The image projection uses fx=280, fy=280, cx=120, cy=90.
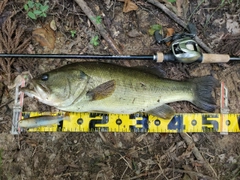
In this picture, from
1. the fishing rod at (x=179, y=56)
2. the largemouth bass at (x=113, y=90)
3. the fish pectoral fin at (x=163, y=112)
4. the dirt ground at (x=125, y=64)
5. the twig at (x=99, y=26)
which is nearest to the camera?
the largemouth bass at (x=113, y=90)

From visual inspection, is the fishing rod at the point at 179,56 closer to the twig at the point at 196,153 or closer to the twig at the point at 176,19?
the twig at the point at 176,19

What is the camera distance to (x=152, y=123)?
12.6ft

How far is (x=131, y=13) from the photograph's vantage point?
13.8ft

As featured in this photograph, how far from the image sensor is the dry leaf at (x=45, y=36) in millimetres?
4016

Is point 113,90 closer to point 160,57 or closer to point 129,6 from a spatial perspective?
point 160,57

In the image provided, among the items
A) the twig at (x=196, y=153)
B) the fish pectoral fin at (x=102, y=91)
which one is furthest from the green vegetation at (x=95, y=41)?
the twig at (x=196, y=153)

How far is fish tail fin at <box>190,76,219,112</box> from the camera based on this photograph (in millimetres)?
3699

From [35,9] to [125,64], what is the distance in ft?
5.06

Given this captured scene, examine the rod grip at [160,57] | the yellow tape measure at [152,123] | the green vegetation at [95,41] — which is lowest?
the yellow tape measure at [152,123]

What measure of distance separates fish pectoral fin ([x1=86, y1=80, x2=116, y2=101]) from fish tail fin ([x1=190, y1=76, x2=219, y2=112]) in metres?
1.12

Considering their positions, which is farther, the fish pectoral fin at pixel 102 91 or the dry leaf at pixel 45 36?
the dry leaf at pixel 45 36

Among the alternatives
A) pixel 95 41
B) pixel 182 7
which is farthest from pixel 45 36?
pixel 182 7

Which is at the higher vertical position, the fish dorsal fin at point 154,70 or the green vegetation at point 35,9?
the green vegetation at point 35,9

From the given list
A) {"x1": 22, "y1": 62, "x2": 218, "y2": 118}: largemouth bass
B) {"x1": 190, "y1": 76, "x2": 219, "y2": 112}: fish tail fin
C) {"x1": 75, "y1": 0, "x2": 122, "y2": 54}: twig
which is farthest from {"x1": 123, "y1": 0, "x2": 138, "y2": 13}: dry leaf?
{"x1": 190, "y1": 76, "x2": 219, "y2": 112}: fish tail fin
